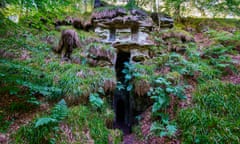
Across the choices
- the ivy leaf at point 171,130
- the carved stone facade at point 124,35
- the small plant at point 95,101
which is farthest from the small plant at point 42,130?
the carved stone facade at point 124,35

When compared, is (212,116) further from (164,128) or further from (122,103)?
(122,103)

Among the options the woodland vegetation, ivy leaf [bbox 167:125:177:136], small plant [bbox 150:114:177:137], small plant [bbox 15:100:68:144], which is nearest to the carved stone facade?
the woodland vegetation

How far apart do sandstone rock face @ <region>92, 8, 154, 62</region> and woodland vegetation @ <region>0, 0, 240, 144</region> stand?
33 centimetres

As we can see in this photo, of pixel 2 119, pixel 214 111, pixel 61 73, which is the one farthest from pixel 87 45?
pixel 214 111

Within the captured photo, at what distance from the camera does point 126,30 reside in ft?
18.9

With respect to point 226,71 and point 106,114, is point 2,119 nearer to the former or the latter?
point 106,114

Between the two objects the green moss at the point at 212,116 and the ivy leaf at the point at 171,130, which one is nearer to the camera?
the green moss at the point at 212,116

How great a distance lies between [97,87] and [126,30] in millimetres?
2693

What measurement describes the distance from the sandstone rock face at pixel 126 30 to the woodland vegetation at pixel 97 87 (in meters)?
0.33

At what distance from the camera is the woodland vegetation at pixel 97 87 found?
10.0 feet

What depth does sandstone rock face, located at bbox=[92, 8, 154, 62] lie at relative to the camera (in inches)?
219

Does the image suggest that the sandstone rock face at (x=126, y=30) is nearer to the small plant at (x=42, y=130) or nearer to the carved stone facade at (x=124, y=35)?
the carved stone facade at (x=124, y=35)

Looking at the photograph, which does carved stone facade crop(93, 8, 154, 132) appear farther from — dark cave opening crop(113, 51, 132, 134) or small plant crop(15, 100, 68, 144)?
small plant crop(15, 100, 68, 144)

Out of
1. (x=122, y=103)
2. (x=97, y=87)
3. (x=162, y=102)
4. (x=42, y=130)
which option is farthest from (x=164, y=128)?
(x=122, y=103)
